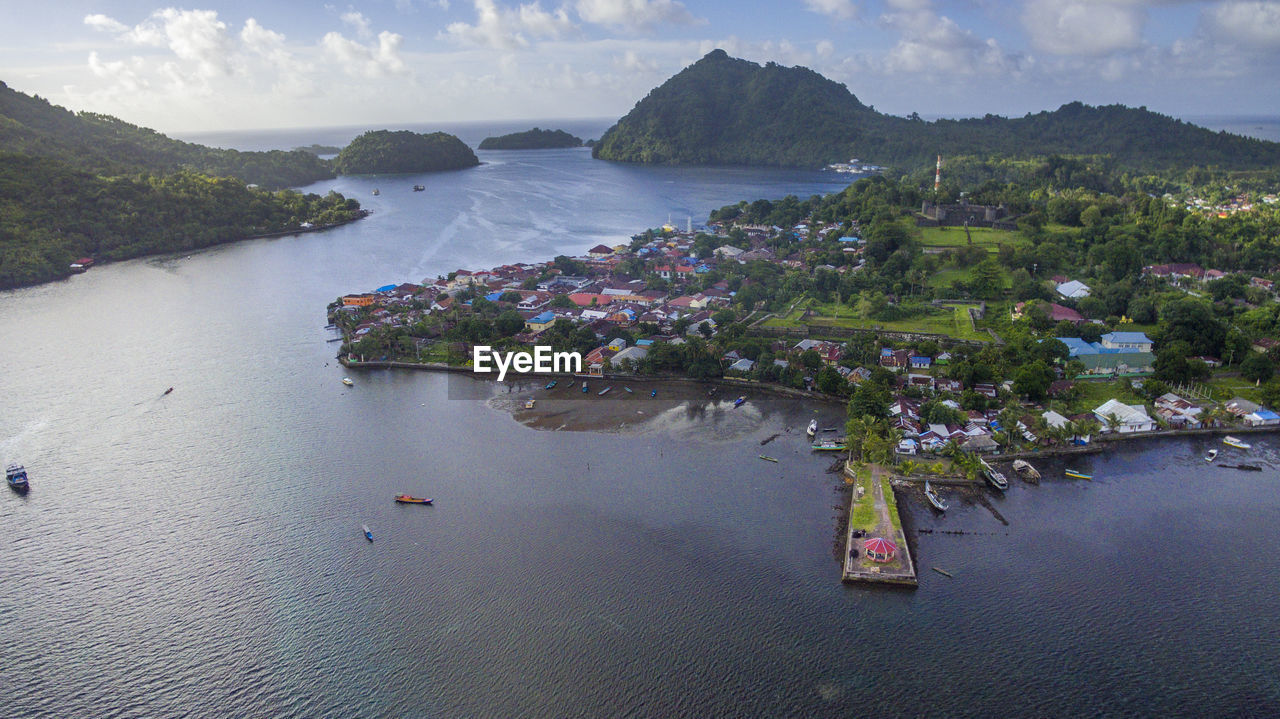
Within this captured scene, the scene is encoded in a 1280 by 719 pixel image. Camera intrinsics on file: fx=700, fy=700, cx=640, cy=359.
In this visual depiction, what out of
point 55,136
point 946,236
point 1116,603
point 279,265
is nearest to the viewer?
point 1116,603

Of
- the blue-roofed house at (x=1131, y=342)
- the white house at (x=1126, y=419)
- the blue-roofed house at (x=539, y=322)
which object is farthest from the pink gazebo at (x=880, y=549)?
the blue-roofed house at (x=539, y=322)

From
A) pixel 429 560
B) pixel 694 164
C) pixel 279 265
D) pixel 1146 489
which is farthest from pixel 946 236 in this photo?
pixel 694 164

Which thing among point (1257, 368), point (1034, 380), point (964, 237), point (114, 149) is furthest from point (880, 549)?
point (114, 149)

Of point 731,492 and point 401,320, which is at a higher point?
point 401,320

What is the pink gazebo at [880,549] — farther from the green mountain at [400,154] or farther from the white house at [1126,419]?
the green mountain at [400,154]

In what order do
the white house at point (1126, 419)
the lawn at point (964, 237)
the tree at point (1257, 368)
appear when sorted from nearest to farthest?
the white house at point (1126, 419), the tree at point (1257, 368), the lawn at point (964, 237)

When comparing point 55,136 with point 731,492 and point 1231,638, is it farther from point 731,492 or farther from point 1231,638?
point 1231,638

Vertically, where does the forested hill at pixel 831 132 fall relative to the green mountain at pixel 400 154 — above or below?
above
